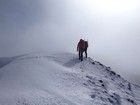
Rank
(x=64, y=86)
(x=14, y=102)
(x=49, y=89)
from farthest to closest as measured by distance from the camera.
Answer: (x=64, y=86) → (x=49, y=89) → (x=14, y=102)

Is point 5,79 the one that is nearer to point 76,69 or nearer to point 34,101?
point 34,101

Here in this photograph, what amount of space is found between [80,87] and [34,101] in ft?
17.1

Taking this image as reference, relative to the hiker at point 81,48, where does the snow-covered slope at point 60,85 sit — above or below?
below

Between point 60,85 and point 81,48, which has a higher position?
point 81,48

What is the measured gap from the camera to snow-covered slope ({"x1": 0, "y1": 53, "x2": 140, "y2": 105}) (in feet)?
59.3

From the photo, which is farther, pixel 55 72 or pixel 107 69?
pixel 107 69

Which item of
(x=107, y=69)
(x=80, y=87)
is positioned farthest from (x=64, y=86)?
(x=107, y=69)

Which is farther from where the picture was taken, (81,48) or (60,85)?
(81,48)

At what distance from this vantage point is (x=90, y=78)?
80.8ft

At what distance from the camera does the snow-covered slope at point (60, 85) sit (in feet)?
59.3

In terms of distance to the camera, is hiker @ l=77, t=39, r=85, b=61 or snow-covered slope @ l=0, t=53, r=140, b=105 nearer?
snow-covered slope @ l=0, t=53, r=140, b=105

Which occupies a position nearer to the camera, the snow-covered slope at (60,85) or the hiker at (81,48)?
the snow-covered slope at (60,85)

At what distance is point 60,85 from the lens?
21.1 m

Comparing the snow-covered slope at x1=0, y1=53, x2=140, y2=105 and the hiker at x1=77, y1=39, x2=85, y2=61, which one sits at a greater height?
the hiker at x1=77, y1=39, x2=85, y2=61
